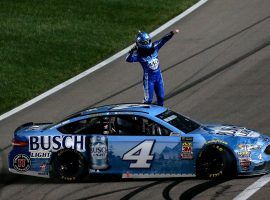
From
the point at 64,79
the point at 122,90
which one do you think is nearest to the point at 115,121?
the point at 122,90

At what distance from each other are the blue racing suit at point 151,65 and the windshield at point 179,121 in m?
3.06

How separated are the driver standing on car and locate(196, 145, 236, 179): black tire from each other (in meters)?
4.25

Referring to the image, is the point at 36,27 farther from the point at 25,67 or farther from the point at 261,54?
the point at 261,54

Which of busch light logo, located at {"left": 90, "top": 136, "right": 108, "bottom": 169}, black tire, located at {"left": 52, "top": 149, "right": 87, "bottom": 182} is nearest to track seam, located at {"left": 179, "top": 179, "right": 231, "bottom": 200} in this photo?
busch light logo, located at {"left": 90, "top": 136, "right": 108, "bottom": 169}

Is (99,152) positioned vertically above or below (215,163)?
above

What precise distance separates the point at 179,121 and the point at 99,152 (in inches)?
61.0

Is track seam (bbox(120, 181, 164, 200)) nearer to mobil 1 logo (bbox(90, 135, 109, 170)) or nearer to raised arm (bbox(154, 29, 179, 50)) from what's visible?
mobil 1 logo (bbox(90, 135, 109, 170))

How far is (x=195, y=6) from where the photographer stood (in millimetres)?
27688

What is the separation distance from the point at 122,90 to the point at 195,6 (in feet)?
24.1

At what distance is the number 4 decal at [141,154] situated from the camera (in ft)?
48.9

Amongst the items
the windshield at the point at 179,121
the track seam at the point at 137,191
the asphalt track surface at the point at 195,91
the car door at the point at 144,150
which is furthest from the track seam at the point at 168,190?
the windshield at the point at 179,121

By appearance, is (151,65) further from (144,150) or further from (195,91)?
(144,150)

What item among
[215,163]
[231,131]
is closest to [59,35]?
[231,131]

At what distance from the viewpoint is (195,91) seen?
2066cm
